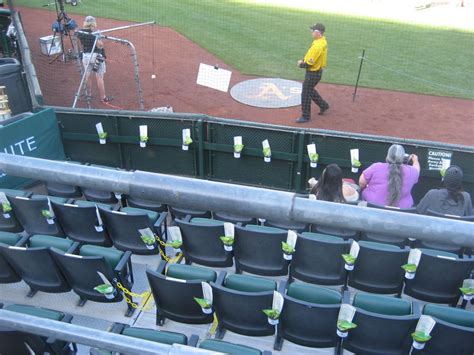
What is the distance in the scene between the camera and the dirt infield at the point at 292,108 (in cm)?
927

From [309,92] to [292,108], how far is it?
3.02 feet

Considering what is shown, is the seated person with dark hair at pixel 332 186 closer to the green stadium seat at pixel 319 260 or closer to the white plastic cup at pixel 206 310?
the green stadium seat at pixel 319 260

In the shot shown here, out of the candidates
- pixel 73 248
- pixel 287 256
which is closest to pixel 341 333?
pixel 287 256

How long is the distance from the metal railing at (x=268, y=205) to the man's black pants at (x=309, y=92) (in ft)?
25.7

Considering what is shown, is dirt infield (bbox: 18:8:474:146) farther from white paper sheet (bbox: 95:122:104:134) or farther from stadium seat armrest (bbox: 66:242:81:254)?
stadium seat armrest (bbox: 66:242:81:254)

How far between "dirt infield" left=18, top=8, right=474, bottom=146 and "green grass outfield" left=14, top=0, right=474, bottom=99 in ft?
2.81

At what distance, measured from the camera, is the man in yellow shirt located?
8.46 meters

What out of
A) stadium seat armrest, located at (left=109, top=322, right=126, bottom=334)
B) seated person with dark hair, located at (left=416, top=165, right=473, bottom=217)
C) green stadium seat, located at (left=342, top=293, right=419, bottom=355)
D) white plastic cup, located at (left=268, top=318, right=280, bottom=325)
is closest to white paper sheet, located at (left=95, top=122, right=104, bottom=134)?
→ stadium seat armrest, located at (left=109, top=322, right=126, bottom=334)

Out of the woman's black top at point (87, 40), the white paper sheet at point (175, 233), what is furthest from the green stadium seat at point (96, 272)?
the woman's black top at point (87, 40)

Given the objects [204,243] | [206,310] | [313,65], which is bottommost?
[206,310]

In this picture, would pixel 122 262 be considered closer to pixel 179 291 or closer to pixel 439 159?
pixel 179 291

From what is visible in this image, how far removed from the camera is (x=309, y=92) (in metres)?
8.98

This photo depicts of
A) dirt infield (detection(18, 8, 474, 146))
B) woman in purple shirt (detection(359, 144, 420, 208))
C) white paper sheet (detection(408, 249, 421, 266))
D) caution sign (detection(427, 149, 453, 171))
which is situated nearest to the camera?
white paper sheet (detection(408, 249, 421, 266))

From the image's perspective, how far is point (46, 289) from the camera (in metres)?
4.34
